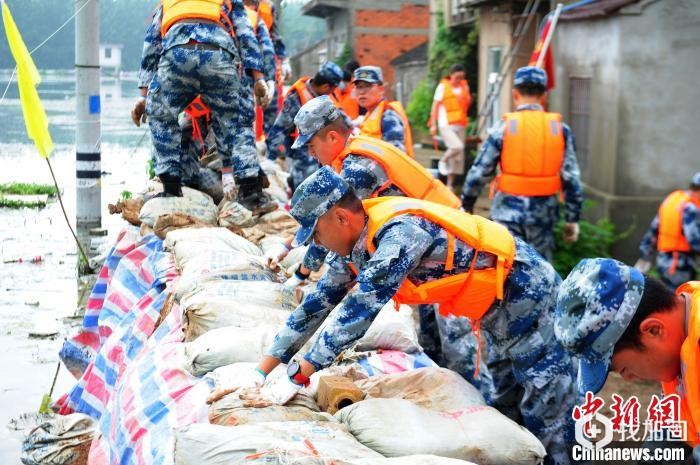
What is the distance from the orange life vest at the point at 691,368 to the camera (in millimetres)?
2412

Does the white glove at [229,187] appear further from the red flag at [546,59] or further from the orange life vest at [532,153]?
the red flag at [546,59]

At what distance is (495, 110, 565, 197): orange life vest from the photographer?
666cm

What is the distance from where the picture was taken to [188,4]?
6273 mm

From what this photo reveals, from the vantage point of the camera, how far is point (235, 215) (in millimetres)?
6516

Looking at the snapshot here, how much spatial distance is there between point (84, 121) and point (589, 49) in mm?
5209

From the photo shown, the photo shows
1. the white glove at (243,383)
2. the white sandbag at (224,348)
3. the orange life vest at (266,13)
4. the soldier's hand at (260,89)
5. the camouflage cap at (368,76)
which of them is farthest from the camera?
the orange life vest at (266,13)

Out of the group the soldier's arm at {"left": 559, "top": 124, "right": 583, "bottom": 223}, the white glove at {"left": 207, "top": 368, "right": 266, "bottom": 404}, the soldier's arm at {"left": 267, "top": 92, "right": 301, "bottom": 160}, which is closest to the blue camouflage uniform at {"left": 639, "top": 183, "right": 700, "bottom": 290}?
the soldier's arm at {"left": 559, "top": 124, "right": 583, "bottom": 223}

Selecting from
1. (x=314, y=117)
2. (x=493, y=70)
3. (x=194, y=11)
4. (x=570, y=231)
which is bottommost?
(x=570, y=231)

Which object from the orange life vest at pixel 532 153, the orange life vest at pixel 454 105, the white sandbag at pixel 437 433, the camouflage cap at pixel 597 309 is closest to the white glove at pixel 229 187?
the orange life vest at pixel 532 153

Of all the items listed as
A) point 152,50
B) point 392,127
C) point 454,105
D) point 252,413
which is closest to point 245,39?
point 152,50

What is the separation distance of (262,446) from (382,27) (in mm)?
29092

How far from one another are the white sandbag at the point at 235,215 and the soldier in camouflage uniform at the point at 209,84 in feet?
0.21

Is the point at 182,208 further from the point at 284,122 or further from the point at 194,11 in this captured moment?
the point at 284,122

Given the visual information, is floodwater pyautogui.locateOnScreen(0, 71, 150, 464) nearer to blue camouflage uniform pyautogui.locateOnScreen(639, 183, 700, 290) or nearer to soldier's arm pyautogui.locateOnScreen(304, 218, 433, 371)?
soldier's arm pyautogui.locateOnScreen(304, 218, 433, 371)
